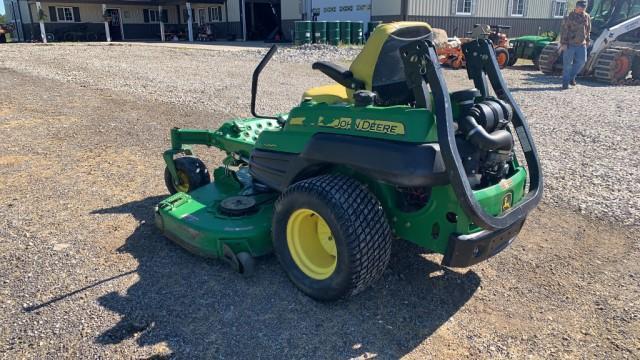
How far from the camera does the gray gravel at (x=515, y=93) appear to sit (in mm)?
5305

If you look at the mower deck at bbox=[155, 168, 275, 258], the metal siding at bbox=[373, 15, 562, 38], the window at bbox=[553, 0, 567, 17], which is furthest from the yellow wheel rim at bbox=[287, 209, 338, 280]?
the window at bbox=[553, 0, 567, 17]

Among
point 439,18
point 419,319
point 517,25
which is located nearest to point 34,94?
point 419,319

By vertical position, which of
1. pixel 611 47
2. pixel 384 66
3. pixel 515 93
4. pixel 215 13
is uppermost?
pixel 215 13

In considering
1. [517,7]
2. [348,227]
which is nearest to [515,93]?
[348,227]

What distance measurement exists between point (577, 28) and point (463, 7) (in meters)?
15.5

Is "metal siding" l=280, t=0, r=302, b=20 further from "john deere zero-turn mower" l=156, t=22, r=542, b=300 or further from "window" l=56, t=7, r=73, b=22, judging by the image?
"john deere zero-turn mower" l=156, t=22, r=542, b=300

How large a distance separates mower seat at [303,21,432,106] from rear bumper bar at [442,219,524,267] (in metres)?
1.09

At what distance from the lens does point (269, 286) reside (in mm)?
3348

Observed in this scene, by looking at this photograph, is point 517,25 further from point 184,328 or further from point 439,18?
point 184,328

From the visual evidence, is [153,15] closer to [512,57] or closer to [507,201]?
[512,57]

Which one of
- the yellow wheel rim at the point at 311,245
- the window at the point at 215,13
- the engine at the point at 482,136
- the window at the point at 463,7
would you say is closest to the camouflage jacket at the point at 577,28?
the engine at the point at 482,136

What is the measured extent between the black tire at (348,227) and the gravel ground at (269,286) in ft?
0.86

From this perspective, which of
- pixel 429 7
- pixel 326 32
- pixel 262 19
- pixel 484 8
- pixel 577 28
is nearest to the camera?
pixel 577 28

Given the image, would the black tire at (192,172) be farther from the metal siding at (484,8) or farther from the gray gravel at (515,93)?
the metal siding at (484,8)
